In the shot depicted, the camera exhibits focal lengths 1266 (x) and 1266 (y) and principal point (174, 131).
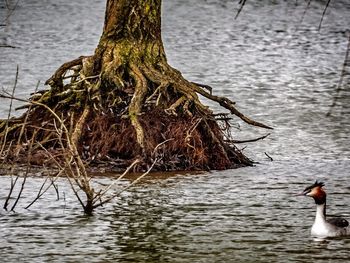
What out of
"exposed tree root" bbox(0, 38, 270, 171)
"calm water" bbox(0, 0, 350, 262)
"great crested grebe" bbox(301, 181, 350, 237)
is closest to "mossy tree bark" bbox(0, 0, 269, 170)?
"exposed tree root" bbox(0, 38, 270, 171)

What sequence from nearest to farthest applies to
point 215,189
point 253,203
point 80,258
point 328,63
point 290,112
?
point 80,258 → point 253,203 → point 215,189 → point 290,112 → point 328,63

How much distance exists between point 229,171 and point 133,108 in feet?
4.21

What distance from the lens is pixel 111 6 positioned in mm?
14695

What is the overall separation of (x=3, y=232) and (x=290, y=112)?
843 centimetres

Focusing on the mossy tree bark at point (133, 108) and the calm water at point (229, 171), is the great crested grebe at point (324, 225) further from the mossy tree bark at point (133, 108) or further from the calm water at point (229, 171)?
the mossy tree bark at point (133, 108)

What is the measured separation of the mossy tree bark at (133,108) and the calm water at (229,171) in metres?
0.45

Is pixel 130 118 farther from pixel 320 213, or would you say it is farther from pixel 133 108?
pixel 320 213

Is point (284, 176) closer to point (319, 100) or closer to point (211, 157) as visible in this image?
point (211, 157)

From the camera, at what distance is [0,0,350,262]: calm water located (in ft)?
32.6

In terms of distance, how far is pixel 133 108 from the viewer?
14.1 m

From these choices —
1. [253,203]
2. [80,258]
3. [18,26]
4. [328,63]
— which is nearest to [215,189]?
[253,203]

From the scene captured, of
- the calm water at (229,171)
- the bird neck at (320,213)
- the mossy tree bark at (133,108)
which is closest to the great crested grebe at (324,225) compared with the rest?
the bird neck at (320,213)

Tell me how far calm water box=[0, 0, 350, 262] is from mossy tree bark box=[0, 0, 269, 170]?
449mm

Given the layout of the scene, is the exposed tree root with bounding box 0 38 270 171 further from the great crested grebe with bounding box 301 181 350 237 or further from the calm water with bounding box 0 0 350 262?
the great crested grebe with bounding box 301 181 350 237
